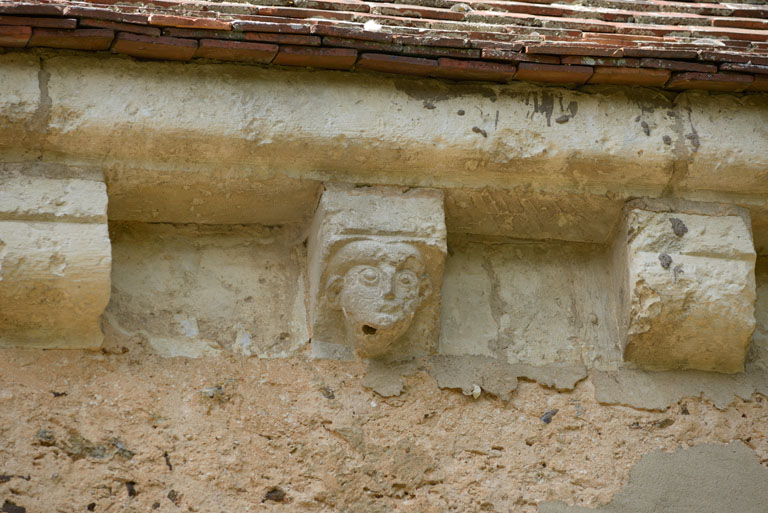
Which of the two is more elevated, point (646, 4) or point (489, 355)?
point (646, 4)

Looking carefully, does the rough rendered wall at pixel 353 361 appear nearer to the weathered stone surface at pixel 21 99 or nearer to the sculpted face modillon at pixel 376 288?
the weathered stone surface at pixel 21 99

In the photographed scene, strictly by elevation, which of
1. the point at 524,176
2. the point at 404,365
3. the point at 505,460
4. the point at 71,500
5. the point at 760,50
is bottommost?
the point at 71,500

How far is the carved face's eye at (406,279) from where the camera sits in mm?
2936

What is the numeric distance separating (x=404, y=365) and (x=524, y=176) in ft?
2.22

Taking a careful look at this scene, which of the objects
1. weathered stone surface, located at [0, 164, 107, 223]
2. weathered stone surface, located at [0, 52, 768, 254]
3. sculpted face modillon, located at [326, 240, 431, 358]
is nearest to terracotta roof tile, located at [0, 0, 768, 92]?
weathered stone surface, located at [0, 52, 768, 254]

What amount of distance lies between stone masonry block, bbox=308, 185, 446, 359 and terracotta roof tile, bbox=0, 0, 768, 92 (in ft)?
1.29

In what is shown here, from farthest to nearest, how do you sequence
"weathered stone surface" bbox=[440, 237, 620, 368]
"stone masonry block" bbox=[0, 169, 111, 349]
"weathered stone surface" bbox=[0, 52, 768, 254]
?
1. "weathered stone surface" bbox=[440, 237, 620, 368]
2. "weathered stone surface" bbox=[0, 52, 768, 254]
3. "stone masonry block" bbox=[0, 169, 111, 349]

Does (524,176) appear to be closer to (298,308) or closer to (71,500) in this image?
(298,308)

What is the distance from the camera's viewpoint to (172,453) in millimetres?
2789

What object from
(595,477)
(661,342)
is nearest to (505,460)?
(595,477)

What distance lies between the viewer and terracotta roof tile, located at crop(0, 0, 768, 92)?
9.04ft

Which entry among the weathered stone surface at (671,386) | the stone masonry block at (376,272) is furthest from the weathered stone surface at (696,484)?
the stone masonry block at (376,272)

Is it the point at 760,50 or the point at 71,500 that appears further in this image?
the point at 760,50

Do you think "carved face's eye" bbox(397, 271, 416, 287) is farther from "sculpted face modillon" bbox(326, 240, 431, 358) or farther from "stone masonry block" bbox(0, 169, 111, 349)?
"stone masonry block" bbox(0, 169, 111, 349)
